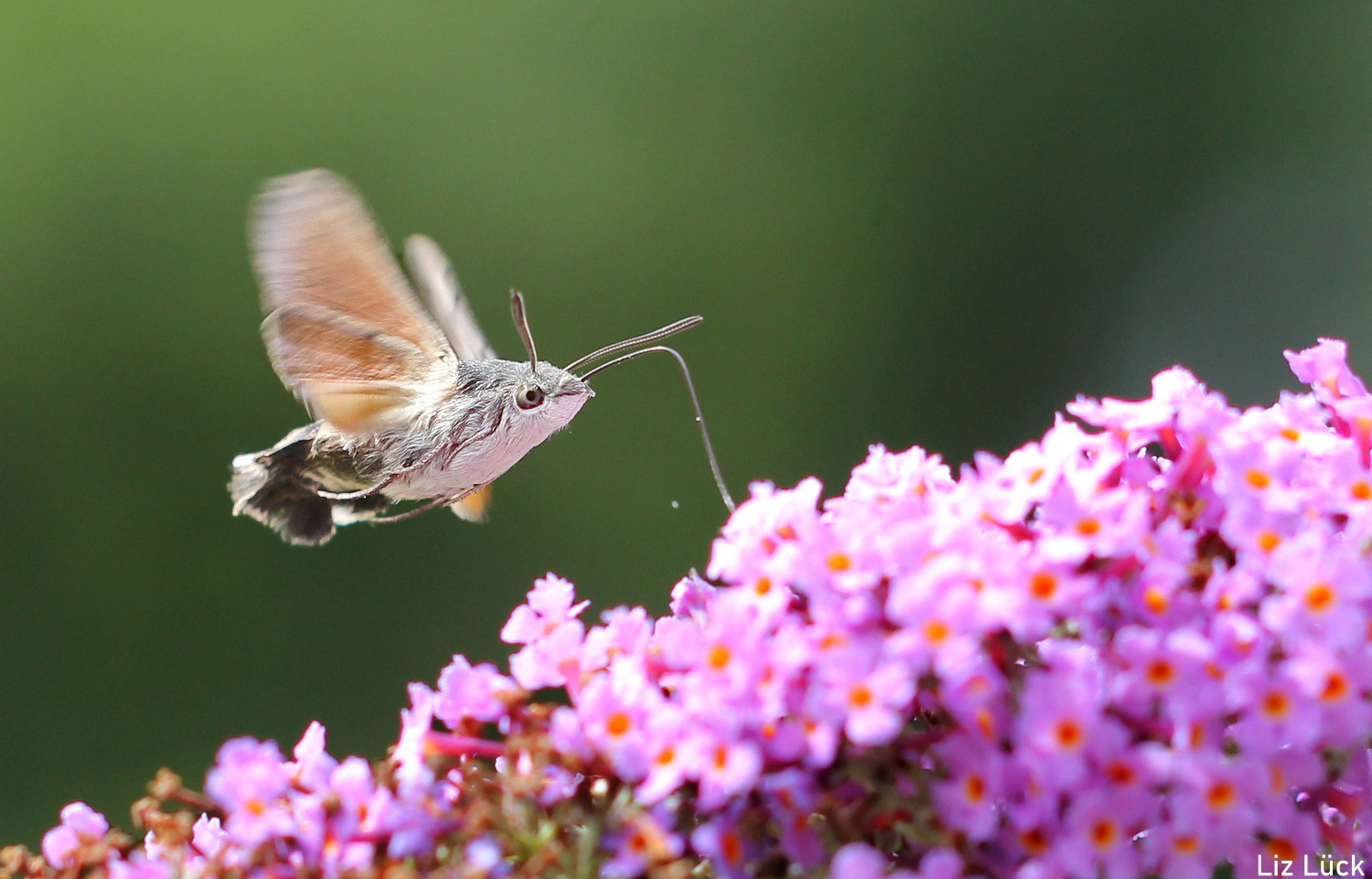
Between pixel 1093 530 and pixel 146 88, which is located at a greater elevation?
pixel 146 88

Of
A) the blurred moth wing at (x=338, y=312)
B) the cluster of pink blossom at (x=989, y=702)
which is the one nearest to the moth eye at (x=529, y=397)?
the blurred moth wing at (x=338, y=312)

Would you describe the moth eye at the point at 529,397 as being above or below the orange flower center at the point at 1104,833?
above

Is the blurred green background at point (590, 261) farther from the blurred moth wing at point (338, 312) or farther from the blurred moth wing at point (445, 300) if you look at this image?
the blurred moth wing at point (338, 312)

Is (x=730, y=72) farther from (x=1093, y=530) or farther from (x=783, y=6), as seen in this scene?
(x=1093, y=530)

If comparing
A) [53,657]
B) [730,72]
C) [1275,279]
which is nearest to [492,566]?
[53,657]

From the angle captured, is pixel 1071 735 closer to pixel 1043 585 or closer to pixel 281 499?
pixel 1043 585
